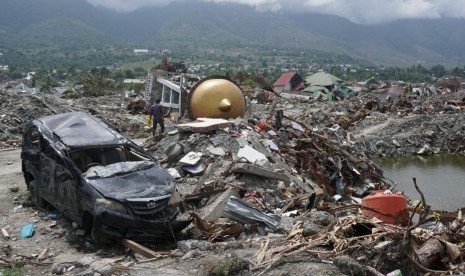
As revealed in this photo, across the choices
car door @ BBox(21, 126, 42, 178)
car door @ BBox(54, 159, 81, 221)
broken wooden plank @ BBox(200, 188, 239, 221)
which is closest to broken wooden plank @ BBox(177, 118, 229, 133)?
broken wooden plank @ BBox(200, 188, 239, 221)

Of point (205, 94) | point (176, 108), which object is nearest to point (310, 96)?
point (176, 108)

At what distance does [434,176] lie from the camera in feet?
69.9

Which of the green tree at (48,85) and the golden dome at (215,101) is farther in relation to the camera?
the green tree at (48,85)

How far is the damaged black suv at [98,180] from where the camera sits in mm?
7809

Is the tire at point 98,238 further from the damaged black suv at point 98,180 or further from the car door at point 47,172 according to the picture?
the car door at point 47,172

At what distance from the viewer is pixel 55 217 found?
31.3ft

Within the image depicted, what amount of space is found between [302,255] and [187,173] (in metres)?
5.26

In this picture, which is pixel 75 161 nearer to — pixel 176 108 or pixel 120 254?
pixel 120 254

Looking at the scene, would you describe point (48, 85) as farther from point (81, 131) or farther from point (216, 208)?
point (216, 208)

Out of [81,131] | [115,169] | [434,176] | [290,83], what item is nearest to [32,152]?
[81,131]

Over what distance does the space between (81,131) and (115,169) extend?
55.3 inches

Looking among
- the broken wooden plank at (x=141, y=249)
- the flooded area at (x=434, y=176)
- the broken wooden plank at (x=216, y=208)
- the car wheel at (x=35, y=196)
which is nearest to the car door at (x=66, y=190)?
the car wheel at (x=35, y=196)

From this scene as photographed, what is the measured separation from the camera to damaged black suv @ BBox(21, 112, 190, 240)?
781 centimetres

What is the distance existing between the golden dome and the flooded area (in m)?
6.22
